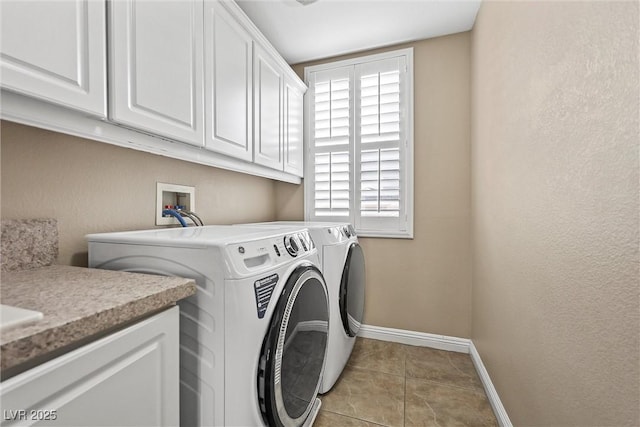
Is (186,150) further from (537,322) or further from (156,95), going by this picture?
(537,322)

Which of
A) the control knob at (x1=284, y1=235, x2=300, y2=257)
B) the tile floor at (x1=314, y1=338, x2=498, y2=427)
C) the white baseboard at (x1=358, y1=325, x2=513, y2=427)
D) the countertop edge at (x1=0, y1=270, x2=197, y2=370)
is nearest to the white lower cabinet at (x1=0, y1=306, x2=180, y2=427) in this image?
the countertop edge at (x1=0, y1=270, x2=197, y2=370)

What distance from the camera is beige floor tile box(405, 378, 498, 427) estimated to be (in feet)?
4.89

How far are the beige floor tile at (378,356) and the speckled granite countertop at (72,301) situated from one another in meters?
1.63

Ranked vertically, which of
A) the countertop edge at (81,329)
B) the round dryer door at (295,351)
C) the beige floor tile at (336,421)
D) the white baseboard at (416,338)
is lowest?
the beige floor tile at (336,421)

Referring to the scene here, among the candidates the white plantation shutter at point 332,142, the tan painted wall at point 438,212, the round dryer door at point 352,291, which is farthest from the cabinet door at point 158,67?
the tan painted wall at point 438,212

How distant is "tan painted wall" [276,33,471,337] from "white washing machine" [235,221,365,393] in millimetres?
594

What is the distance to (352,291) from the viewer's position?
1878 mm

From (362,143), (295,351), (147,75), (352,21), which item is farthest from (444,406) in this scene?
(352,21)

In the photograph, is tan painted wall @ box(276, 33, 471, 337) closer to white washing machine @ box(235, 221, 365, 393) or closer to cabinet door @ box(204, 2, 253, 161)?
white washing machine @ box(235, 221, 365, 393)

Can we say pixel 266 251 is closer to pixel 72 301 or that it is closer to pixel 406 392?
pixel 72 301

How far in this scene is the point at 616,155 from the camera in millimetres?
678

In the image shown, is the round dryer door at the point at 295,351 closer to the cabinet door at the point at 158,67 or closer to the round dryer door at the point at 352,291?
the round dryer door at the point at 352,291

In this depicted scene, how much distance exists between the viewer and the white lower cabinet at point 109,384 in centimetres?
48

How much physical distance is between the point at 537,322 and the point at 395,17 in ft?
6.67
